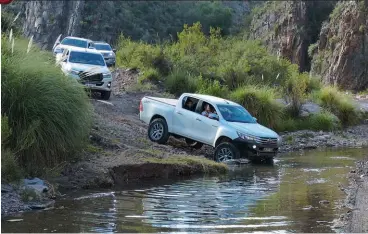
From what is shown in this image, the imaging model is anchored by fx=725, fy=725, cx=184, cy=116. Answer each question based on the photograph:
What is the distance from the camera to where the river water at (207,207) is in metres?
10.9

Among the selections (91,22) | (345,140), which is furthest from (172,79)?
(91,22)

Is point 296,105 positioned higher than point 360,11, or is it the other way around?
point 360,11

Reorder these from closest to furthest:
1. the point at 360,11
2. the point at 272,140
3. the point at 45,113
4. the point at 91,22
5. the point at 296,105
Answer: the point at 45,113 < the point at 272,140 < the point at 296,105 < the point at 360,11 < the point at 91,22

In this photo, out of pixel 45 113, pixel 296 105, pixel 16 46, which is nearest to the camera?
pixel 45 113

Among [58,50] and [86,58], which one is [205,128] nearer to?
[86,58]

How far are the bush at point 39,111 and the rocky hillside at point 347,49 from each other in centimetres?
4236

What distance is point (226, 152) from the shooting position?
2031 cm

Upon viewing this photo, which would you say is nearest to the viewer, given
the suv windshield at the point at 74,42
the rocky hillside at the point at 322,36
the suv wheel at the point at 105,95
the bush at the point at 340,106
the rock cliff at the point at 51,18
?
the suv wheel at the point at 105,95

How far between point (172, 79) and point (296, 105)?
5846 mm

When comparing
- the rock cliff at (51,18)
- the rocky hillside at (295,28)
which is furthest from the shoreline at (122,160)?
the rock cliff at (51,18)

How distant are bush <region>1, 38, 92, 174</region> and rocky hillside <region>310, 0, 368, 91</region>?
4236 centimetres

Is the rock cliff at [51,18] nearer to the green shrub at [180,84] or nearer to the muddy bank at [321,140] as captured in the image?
the green shrub at [180,84]

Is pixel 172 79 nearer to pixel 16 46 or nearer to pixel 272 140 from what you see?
pixel 272 140

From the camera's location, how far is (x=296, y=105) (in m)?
33.0
